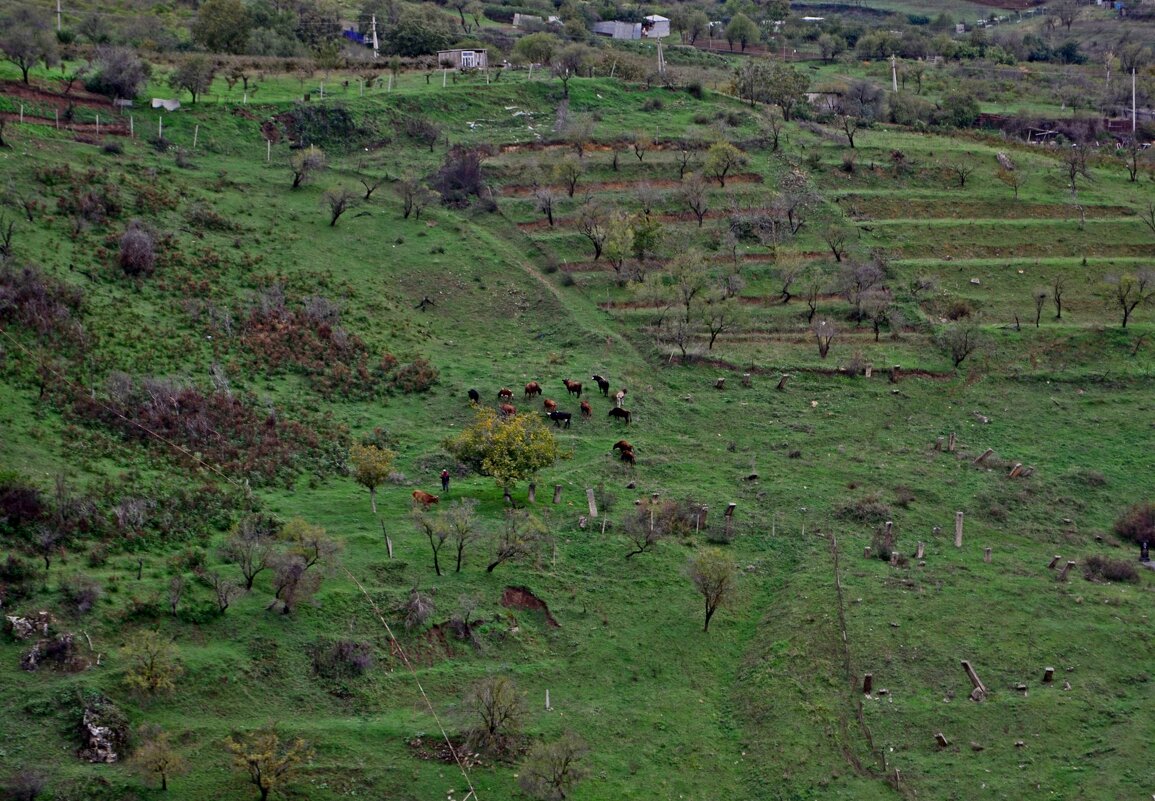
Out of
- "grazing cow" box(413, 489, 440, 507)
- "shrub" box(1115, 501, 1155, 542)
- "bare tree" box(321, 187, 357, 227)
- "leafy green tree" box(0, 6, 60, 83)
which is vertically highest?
"leafy green tree" box(0, 6, 60, 83)

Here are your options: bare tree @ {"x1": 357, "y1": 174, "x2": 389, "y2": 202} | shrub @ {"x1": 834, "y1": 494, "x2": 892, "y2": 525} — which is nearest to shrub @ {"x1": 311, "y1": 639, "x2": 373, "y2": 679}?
shrub @ {"x1": 834, "y1": 494, "x2": 892, "y2": 525}

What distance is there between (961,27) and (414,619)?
140 meters

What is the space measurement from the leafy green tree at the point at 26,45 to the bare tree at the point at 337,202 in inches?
735

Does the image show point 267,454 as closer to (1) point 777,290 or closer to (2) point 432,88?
(1) point 777,290

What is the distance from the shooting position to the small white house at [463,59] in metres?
97.4

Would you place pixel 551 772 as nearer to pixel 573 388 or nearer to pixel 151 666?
pixel 151 666

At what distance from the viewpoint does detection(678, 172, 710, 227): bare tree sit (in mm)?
76812

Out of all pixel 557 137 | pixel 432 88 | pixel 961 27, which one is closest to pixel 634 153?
pixel 557 137

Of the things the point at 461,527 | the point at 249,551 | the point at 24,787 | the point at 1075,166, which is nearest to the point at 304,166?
the point at 461,527

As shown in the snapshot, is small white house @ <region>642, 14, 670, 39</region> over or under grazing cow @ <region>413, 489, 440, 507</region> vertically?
over

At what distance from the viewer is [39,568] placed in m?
37.3

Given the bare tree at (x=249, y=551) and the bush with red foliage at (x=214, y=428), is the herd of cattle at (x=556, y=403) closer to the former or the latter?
the bush with red foliage at (x=214, y=428)

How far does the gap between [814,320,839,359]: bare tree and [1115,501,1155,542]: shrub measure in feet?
56.4

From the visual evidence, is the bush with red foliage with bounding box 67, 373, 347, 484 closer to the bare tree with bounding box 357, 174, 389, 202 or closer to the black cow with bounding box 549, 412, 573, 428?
the black cow with bounding box 549, 412, 573, 428
